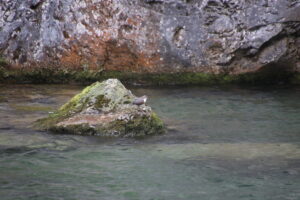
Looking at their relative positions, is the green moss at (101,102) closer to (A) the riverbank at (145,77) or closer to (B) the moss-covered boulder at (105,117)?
(B) the moss-covered boulder at (105,117)

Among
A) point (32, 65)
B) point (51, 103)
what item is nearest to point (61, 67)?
point (32, 65)

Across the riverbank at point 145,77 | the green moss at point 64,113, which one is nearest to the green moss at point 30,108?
the green moss at point 64,113

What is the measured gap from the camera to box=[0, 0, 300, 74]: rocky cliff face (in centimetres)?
1001

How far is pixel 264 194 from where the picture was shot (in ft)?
13.9

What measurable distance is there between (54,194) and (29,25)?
21.4 feet

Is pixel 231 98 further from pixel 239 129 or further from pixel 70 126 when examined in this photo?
pixel 70 126

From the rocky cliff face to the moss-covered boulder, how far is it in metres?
3.33

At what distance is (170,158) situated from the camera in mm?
5312

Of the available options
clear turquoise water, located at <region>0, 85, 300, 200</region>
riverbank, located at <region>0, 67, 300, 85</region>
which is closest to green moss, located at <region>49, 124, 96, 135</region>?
clear turquoise water, located at <region>0, 85, 300, 200</region>

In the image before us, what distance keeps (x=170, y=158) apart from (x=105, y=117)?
137 cm

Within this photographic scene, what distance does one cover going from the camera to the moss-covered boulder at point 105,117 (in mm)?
6270

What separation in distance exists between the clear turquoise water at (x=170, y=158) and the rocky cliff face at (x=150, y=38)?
6.34 feet

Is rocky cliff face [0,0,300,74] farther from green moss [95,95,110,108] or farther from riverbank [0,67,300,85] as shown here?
green moss [95,95,110,108]

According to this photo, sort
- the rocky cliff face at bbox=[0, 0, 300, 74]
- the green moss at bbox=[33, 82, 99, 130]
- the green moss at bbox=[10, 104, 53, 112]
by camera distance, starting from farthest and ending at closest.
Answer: the rocky cliff face at bbox=[0, 0, 300, 74] < the green moss at bbox=[10, 104, 53, 112] < the green moss at bbox=[33, 82, 99, 130]
